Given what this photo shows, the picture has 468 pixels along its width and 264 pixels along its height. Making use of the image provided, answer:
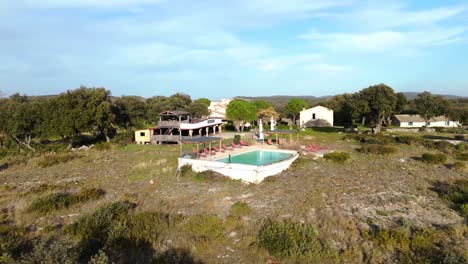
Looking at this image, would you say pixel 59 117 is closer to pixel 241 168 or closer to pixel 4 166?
pixel 4 166

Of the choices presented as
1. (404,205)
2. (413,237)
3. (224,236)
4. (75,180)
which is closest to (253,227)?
(224,236)

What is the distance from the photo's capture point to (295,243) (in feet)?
36.2

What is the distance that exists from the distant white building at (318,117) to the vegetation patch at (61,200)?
4660cm

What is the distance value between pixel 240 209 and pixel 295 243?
164 inches

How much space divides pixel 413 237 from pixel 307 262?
4.42 metres

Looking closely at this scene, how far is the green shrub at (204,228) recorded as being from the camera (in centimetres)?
1193

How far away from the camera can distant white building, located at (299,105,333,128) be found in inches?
2301

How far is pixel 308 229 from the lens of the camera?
476 inches

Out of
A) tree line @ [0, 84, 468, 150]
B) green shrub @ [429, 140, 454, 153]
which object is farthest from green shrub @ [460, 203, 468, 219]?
tree line @ [0, 84, 468, 150]

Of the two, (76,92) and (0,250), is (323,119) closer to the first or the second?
(76,92)

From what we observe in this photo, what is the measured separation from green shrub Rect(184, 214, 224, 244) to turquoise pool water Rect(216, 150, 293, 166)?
35.0ft

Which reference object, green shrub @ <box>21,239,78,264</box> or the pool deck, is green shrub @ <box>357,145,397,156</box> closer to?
the pool deck

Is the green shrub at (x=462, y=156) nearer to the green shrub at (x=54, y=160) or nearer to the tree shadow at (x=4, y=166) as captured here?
the green shrub at (x=54, y=160)

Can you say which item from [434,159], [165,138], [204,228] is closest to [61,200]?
[204,228]
